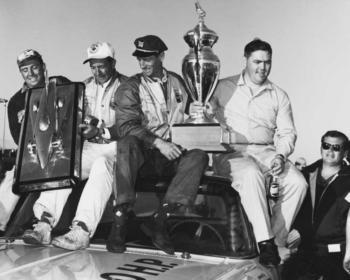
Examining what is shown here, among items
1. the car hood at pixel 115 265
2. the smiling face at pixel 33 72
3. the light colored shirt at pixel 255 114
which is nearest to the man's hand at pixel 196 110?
the light colored shirt at pixel 255 114

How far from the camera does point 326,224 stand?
4109mm

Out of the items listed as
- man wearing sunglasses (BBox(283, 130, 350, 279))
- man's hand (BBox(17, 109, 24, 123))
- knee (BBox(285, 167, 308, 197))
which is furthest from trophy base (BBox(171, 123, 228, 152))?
man's hand (BBox(17, 109, 24, 123))

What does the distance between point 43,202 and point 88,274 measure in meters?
1.14

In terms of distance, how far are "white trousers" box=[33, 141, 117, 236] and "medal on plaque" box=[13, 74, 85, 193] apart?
0.13 metres

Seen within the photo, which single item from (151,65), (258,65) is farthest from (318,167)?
(151,65)

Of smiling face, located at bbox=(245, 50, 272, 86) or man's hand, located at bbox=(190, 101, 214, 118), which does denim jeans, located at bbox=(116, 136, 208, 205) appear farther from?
smiling face, located at bbox=(245, 50, 272, 86)

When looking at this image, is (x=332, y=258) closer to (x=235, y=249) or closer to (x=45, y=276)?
(x=235, y=249)

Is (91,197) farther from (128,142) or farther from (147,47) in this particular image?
(147,47)

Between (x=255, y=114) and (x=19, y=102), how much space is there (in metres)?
2.16

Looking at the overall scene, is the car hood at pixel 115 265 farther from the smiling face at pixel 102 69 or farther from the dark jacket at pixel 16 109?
the smiling face at pixel 102 69

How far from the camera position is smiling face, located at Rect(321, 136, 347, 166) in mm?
4434

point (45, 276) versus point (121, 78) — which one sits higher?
point (121, 78)

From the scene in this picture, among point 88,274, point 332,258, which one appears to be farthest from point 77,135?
point 332,258

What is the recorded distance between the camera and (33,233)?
354cm
